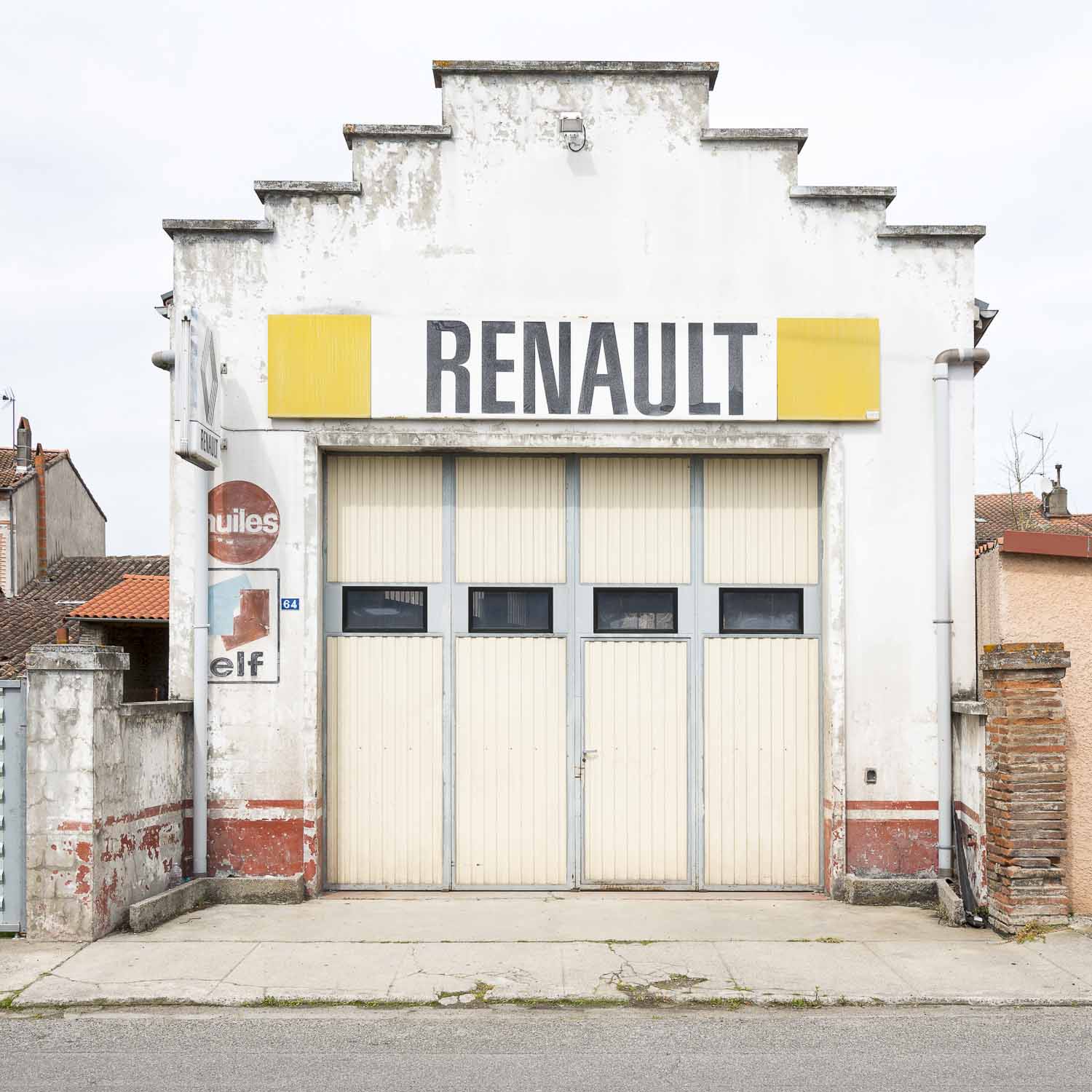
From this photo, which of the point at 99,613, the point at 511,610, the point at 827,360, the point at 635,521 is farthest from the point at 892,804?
the point at 99,613

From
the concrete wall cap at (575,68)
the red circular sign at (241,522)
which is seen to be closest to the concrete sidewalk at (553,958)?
the red circular sign at (241,522)

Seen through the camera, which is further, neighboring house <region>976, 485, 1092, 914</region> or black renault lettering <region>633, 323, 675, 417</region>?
black renault lettering <region>633, 323, 675, 417</region>

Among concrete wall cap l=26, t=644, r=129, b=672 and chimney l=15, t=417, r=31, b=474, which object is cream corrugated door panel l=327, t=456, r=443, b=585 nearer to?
concrete wall cap l=26, t=644, r=129, b=672

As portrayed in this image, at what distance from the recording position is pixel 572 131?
31.1 feet

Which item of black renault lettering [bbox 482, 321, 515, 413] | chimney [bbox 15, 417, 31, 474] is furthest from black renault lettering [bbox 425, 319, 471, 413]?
chimney [bbox 15, 417, 31, 474]

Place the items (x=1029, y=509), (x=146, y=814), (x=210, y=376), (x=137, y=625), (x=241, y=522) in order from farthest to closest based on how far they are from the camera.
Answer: (x=1029, y=509)
(x=137, y=625)
(x=241, y=522)
(x=210, y=376)
(x=146, y=814)

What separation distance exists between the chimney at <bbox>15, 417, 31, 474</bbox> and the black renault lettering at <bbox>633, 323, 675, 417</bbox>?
28625 mm

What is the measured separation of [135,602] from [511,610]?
9738 mm

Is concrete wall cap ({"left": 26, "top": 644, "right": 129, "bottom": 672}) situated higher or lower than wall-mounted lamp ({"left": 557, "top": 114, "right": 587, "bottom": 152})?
lower

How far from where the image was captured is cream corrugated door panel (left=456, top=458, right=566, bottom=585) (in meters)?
9.79

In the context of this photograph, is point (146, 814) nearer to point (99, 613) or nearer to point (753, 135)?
point (753, 135)

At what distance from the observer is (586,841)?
966 cm

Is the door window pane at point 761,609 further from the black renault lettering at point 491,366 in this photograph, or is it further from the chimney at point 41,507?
the chimney at point 41,507

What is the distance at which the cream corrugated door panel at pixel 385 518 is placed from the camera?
9750 millimetres
